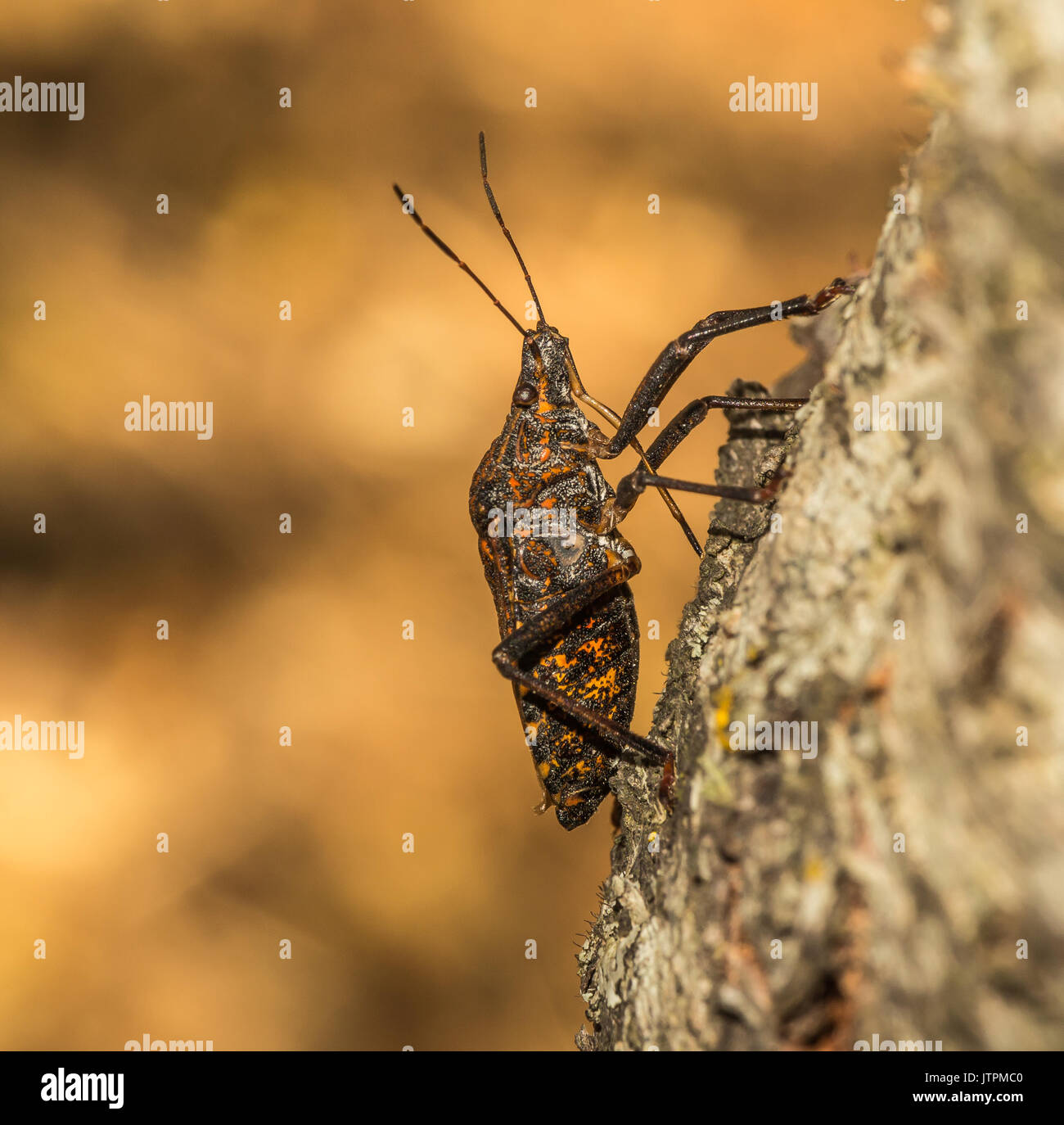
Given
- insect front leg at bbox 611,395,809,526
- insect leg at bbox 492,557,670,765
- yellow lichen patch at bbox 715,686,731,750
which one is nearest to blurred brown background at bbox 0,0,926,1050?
insect leg at bbox 492,557,670,765

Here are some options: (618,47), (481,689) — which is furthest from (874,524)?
Result: (618,47)

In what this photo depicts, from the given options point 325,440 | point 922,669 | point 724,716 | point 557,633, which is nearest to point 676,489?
point 557,633

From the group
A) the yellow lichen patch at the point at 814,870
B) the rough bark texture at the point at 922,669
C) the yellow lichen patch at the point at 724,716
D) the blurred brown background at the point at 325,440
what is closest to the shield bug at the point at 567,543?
the yellow lichen patch at the point at 724,716

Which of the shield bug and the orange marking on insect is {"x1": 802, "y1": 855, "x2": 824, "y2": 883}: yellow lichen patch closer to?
the shield bug

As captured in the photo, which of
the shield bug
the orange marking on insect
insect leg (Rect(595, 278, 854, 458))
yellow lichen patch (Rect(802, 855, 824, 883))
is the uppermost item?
insect leg (Rect(595, 278, 854, 458))

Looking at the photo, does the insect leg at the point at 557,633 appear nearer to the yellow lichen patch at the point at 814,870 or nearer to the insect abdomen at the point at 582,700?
the insect abdomen at the point at 582,700

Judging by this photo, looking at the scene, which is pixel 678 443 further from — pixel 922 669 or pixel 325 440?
pixel 325 440

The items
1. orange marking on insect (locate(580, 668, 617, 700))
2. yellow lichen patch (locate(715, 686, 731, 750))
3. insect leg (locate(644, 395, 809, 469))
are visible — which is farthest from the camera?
orange marking on insect (locate(580, 668, 617, 700))
